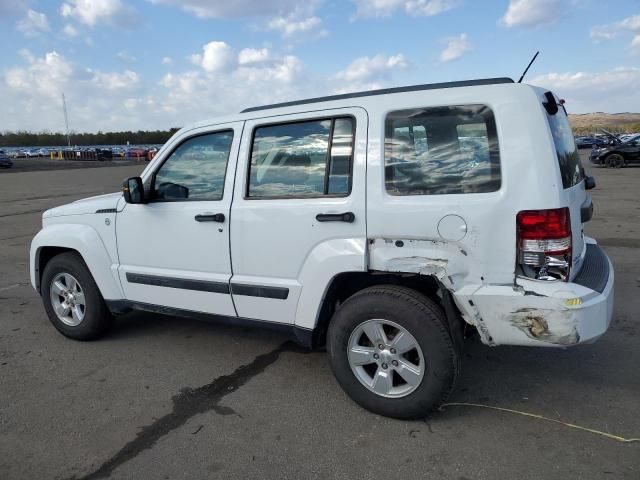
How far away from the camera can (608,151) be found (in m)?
24.2

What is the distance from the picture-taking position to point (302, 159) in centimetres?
339

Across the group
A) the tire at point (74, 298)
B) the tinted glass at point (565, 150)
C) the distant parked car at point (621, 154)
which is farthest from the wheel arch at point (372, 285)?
the distant parked car at point (621, 154)

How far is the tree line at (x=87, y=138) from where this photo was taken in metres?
120

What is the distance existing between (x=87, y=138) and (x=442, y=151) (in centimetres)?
14614

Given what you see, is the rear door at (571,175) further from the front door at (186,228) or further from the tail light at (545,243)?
the front door at (186,228)

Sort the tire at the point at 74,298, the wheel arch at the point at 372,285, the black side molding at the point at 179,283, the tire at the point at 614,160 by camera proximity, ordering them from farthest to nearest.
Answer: the tire at the point at 614,160
the tire at the point at 74,298
the black side molding at the point at 179,283
the wheel arch at the point at 372,285

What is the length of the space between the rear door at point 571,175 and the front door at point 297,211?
1.13 m

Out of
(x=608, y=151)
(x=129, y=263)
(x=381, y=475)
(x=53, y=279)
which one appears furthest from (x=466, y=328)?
(x=608, y=151)

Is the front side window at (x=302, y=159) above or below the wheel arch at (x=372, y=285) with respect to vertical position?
above

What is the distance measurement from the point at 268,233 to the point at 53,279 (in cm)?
244

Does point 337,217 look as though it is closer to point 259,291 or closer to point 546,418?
point 259,291

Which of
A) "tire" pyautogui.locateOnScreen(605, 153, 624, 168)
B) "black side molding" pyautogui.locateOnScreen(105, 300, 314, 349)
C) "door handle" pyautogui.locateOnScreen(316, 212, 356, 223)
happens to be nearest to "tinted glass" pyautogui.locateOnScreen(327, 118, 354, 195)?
"door handle" pyautogui.locateOnScreen(316, 212, 356, 223)

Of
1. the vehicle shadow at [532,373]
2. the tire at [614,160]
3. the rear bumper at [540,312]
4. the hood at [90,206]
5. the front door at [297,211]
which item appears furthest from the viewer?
the tire at [614,160]

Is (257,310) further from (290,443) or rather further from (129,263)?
(129,263)
